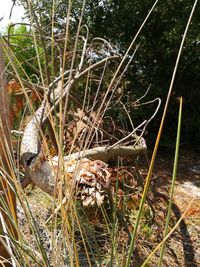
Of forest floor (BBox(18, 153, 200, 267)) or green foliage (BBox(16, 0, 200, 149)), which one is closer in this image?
forest floor (BBox(18, 153, 200, 267))

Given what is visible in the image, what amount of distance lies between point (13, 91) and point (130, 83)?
2194 mm

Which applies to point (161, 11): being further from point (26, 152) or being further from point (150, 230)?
point (26, 152)

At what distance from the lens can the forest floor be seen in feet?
8.75

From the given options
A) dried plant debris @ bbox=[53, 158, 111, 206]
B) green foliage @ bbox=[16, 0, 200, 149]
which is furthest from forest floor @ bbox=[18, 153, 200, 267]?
green foliage @ bbox=[16, 0, 200, 149]

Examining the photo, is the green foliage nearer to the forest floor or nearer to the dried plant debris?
the forest floor

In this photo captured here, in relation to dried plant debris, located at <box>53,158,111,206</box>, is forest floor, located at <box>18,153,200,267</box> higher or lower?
lower

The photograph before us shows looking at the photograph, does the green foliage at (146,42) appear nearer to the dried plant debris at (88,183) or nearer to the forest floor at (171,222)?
the forest floor at (171,222)

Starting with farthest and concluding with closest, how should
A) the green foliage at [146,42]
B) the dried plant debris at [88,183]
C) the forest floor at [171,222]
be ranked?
the green foliage at [146,42] < the forest floor at [171,222] < the dried plant debris at [88,183]

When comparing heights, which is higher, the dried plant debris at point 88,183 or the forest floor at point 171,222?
the dried plant debris at point 88,183

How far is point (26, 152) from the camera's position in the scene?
152 centimetres

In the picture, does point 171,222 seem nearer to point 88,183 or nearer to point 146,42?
point 88,183

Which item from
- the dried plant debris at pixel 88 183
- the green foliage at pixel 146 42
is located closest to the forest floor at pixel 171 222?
the dried plant debris at pixel 88 183

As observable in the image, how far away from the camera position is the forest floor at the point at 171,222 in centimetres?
267

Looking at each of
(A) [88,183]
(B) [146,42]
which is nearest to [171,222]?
(A) [88,183]
